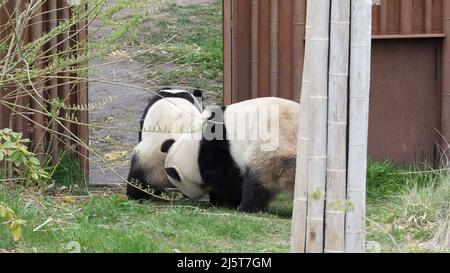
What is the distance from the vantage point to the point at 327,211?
4.77m

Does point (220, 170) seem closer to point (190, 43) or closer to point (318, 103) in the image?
point (318, 103)

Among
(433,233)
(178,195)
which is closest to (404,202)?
(433,233)

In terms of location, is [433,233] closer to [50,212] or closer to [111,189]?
[50,212]

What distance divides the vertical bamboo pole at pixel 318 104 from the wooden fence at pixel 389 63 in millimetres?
4635

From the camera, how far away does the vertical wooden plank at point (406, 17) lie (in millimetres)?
9227

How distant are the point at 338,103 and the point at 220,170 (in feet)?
11.9

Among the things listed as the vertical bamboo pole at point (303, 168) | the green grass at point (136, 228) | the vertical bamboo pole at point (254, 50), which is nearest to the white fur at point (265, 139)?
the green grass at point (136, 228)

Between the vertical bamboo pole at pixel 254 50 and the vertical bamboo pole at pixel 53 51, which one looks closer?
the vertical bamboo pole at pixel 53 51

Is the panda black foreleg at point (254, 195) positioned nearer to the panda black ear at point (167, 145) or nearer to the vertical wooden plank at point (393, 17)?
the panda black ear at point (167, 145)

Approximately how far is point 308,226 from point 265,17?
5173mm

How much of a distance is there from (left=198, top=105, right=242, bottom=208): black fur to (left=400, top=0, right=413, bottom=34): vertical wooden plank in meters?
2.46

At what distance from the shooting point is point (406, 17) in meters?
9.24

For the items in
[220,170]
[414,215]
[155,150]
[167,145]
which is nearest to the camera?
[414,215]

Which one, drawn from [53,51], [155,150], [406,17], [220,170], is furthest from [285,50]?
[53,51]
